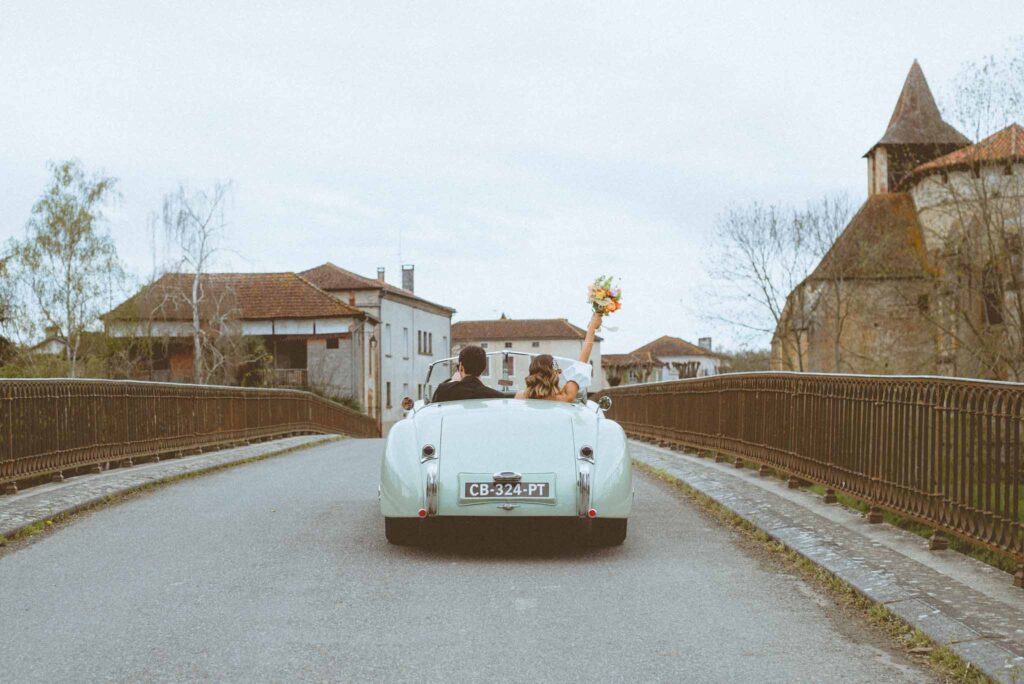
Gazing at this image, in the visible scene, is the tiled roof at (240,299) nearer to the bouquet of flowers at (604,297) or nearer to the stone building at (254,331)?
the stone building at (254,331)

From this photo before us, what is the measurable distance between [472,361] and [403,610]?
3007mm

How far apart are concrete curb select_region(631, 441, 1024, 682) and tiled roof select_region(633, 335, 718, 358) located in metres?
156

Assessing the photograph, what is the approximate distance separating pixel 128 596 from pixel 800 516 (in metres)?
5.06

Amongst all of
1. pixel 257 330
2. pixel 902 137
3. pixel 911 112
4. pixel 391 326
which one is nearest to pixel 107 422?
pixel 257 330

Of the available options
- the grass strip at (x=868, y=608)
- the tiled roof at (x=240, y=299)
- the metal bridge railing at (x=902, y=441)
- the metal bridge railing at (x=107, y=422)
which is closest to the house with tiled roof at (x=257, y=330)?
the tiled roof at (x=240, y=299)

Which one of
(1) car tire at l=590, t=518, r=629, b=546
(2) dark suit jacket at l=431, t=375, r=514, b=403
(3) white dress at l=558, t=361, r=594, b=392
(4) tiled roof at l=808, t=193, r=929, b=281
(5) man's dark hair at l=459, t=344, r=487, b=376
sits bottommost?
(1) car tire at l=590, t=518, r=629, b=546

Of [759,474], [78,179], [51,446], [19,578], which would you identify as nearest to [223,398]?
[51,446]

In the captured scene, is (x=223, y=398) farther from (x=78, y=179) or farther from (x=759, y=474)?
(x=78, y=179)

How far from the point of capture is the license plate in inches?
268

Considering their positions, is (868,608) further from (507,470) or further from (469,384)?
(469,384)

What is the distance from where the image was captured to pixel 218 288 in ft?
180

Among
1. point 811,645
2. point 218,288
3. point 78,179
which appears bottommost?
point 811,645

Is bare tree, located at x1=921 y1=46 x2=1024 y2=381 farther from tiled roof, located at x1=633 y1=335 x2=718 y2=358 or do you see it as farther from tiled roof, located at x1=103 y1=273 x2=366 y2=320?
tiled roof, located at x1=633 y1=335 x2=718 y2=358

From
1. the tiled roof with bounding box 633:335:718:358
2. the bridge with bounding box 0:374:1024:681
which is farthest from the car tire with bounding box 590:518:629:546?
the tiled roof with bounding box 633:335:718:358
